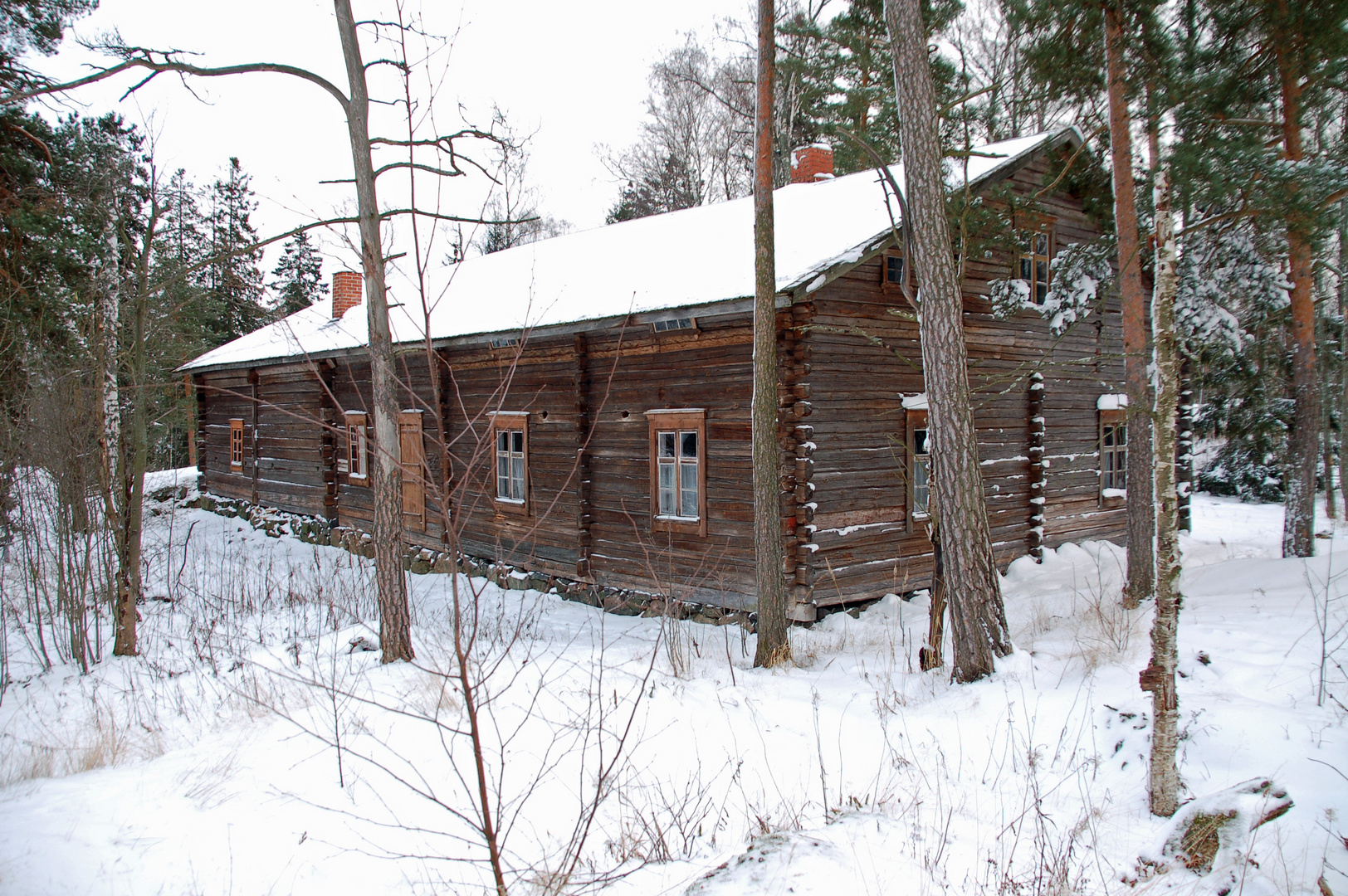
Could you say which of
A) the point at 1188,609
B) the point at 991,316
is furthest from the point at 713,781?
the point at 991,316

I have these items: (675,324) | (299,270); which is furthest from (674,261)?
(299,270)

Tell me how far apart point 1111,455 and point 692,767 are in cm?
1160

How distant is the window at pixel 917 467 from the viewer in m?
10.1

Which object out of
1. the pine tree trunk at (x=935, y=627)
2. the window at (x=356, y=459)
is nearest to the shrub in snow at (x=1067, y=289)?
the pine tree trunk at (x=935, y=627)

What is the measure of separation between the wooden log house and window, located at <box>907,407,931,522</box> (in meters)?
0.04

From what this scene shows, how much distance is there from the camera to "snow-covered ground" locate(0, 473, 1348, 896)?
354 cm

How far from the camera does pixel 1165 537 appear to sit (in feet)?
12.3

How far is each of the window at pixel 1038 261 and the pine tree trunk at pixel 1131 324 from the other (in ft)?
8.76

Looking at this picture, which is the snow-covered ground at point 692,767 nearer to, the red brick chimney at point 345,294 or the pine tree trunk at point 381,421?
the pine tree trunk at point 381,421

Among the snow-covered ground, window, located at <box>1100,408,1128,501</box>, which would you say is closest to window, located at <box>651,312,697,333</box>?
the snow-covered ground

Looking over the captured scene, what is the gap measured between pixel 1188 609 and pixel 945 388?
3355 millimetres

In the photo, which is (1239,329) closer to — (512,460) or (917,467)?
(917,467)

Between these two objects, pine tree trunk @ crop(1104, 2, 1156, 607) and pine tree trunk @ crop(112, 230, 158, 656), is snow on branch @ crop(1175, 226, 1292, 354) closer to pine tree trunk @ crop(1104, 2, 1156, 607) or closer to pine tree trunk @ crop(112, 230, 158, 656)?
pine tree trunk @ crop(1104, 2, 1156, 607)

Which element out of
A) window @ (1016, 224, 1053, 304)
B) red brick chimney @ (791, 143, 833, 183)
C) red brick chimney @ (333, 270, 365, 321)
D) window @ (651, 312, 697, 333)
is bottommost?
window @ (651, 312, 697, 333)
